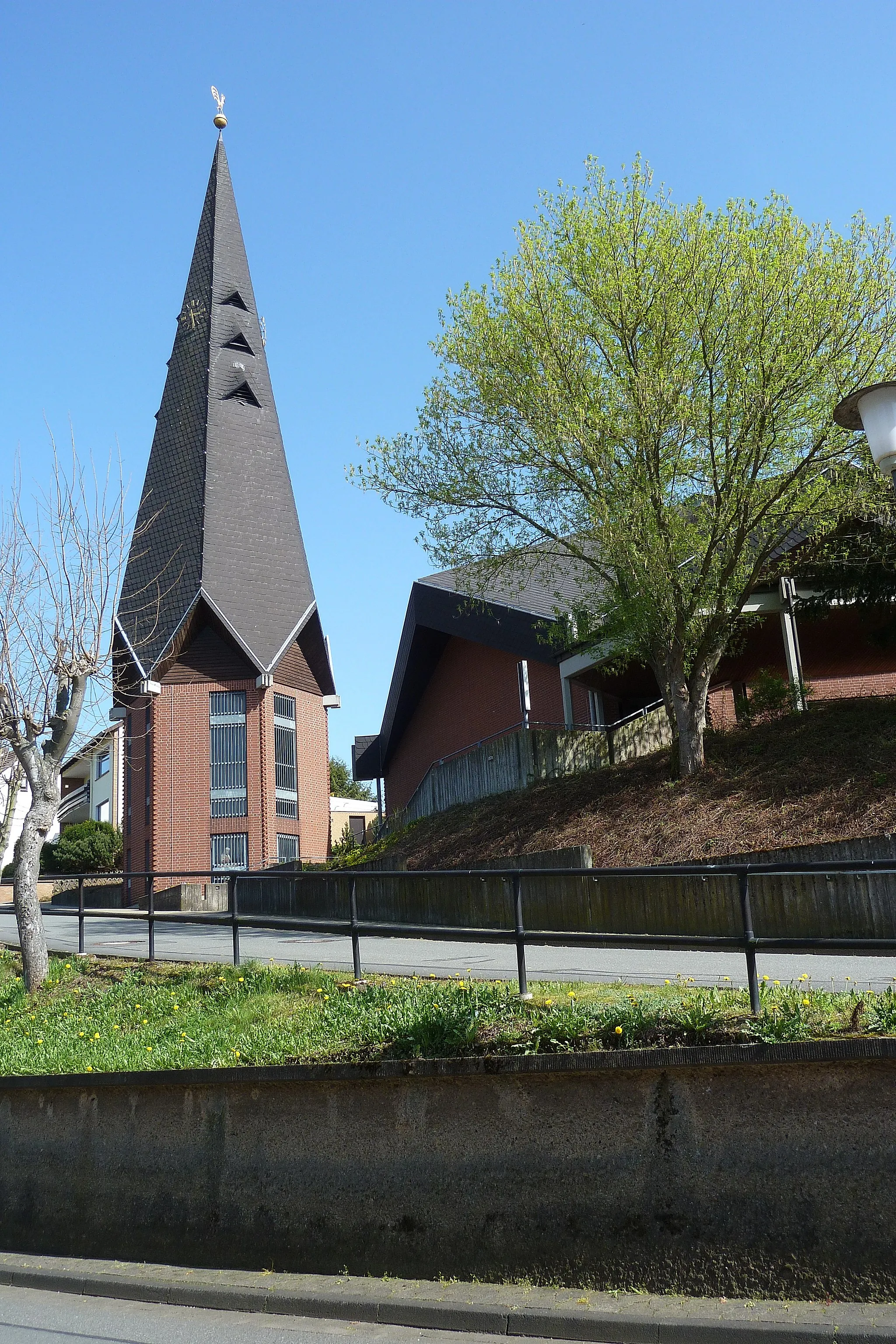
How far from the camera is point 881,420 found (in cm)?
563

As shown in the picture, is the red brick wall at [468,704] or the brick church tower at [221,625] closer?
the red brick wall at [468,704]

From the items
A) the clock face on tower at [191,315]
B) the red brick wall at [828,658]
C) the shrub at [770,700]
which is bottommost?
the shrub at [770,700]

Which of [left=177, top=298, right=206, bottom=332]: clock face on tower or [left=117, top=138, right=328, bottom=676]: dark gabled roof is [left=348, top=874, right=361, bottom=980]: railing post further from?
[left=177, top=298, right=206, bottom=332]: clock face on tower

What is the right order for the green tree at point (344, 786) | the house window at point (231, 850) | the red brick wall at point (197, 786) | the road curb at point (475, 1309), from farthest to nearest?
the green tree at point (344, 786) → the house window at point (231, 850) → the red brick wall at point (197, 786) → the road curb at point (475, 1309)

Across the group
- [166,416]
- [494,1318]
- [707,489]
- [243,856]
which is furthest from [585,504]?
[166,416]

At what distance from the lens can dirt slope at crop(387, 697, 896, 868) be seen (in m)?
15.5

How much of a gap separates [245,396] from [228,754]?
11.9m

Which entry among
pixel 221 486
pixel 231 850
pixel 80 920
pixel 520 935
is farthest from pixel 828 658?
pixel 520 935

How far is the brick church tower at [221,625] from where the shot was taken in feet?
105

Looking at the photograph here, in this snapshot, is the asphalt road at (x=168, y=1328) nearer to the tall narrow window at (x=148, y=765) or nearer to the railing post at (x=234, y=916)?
the railing post at (x=234, y=916)

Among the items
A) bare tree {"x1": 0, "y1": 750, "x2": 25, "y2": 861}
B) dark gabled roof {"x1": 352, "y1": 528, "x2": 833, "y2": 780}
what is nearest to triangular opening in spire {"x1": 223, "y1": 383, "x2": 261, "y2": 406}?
dark gabled roof {"x1": 352, "y1": 528, "x2": 833, "y2": 780}

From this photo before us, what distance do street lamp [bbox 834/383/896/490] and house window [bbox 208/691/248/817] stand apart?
1099 inches

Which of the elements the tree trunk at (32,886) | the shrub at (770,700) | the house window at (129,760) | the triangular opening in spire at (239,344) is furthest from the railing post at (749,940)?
the triangular opening in spire at (239,344)

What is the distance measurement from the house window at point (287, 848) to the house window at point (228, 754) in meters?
1.45
